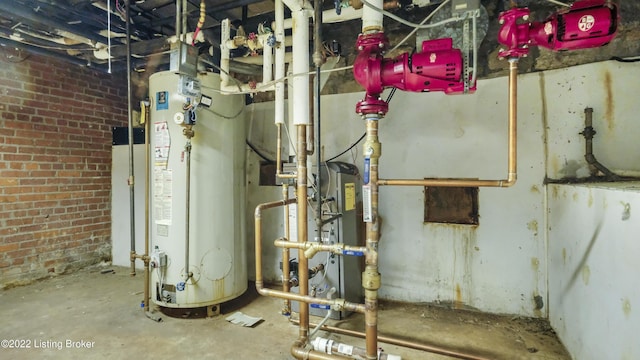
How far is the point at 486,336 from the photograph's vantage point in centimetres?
200

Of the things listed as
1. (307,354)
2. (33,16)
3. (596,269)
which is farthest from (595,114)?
(33,16)

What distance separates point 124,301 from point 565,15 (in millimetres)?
3267

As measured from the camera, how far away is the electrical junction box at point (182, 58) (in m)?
1.99

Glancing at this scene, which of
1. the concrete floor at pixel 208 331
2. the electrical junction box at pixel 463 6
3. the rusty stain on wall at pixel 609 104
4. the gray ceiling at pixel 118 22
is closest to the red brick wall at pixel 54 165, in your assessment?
the gray ceiling at pixel 118 22

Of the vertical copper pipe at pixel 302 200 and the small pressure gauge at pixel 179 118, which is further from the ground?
the small pressure gauge at pixel 179 118

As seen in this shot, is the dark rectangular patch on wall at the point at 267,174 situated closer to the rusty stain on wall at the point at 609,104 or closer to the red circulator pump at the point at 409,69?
the red circulator pump at the point at 409,69

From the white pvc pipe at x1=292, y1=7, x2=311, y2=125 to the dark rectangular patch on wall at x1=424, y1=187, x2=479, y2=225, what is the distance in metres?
1.20

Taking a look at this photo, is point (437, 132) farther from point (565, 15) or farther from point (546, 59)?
point (565, 15)

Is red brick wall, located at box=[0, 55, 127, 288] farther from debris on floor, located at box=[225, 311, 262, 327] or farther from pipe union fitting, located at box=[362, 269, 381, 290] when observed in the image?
pipe union fitting, located at box=[362, 269, 381, 290]

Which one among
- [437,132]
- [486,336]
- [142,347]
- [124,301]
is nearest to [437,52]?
[437,132]

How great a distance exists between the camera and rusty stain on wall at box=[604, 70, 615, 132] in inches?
76.6

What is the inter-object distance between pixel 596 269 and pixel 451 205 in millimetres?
1014

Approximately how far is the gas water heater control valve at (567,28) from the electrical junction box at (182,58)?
1.75m

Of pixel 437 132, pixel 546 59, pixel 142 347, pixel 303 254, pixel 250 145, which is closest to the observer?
pixel 303 254
